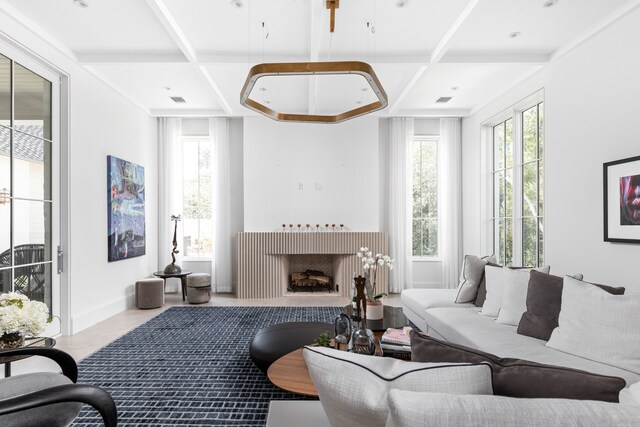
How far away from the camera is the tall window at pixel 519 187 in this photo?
430cm

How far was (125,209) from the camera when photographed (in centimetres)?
497

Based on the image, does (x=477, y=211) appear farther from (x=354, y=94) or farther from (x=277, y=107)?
(x=277, y=107)

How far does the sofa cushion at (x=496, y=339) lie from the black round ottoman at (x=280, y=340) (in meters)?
0.97

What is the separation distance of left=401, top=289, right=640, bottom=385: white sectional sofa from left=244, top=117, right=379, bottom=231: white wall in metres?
2.13

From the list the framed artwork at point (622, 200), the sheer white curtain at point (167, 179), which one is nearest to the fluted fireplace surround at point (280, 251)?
the sheer white curtain at point (167, 179)

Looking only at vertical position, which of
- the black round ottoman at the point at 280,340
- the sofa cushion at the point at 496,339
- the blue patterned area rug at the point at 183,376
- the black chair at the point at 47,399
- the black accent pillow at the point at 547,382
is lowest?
the blue patterned area rug at the point at 183,376

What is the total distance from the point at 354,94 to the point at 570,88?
2533 mm

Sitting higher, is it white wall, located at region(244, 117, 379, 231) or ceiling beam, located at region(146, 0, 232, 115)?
ceiling beam, located at region(146, 0, 232, 115)

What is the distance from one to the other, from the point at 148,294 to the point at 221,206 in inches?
70.7

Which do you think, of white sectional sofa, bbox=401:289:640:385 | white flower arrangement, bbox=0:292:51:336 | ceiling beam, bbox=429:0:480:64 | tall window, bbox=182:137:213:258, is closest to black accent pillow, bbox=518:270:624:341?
white sectional sofa, bbox=401:289:640:385

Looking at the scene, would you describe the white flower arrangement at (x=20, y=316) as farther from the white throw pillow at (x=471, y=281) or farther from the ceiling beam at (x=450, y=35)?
the ceiling beam at (x=450, y=35)

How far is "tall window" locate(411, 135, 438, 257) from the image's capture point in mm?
6168

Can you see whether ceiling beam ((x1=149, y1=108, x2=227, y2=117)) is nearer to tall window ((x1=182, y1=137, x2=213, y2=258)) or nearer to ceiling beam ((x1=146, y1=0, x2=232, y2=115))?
tall window ((x1=182, y1=137, x2=213, y2=258))

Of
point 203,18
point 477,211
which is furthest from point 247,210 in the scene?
point 477,211
